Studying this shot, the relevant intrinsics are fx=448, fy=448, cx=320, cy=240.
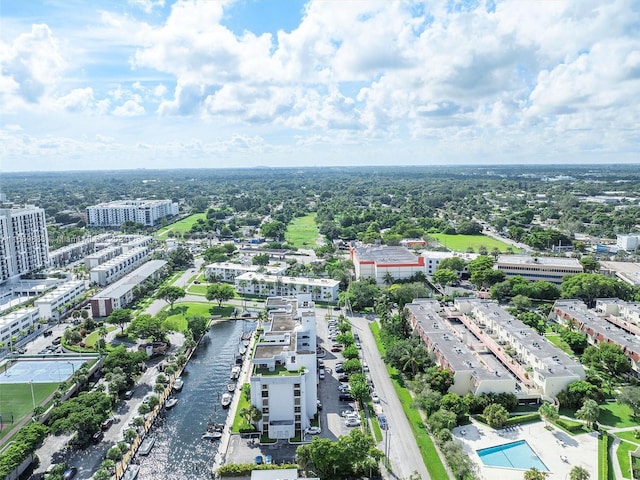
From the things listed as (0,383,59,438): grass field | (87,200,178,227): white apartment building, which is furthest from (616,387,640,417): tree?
(87,200,178,227): white apartment building

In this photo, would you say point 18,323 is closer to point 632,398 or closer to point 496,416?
point 496,416

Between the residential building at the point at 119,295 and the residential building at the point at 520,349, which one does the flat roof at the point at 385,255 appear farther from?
the residential building at the point at 119,295

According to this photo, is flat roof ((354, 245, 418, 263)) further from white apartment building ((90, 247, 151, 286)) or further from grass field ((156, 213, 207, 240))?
grass field ((156, 213, 207, 240))

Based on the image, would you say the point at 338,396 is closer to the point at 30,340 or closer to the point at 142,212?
the point at 30,340

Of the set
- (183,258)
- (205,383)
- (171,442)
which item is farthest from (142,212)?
(171,442)

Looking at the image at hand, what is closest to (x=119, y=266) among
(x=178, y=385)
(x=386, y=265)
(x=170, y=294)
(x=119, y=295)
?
(x=119, y=295)

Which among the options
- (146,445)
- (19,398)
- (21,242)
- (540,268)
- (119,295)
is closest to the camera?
(146,445)

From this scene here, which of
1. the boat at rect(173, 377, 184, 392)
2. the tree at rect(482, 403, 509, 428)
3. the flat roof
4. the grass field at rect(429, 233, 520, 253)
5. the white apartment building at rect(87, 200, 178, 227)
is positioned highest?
the white apartment building at rect(87, 200, 178, 227)
